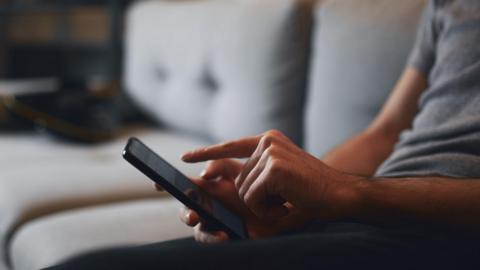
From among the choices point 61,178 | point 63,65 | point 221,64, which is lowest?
point 63,65

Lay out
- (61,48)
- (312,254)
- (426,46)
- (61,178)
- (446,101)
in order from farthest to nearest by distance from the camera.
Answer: (61,48)
(61,178)
(426,46)
(446,101)
(312,254)

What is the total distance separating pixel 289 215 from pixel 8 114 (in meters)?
1.30

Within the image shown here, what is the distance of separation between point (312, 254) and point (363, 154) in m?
0.50

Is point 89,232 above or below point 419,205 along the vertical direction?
below

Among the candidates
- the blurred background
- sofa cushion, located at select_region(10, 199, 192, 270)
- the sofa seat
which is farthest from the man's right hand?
the blurred background

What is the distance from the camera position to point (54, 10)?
257cm

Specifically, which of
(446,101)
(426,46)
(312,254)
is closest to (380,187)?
(312,254)

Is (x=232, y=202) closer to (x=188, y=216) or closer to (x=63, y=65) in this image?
(x=188, y=216)

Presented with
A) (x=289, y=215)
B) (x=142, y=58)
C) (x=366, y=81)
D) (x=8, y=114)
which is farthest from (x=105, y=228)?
(x=142, y=58)

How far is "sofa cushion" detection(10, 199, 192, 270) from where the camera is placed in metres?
1.01

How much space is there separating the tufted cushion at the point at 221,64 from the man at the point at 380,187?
1.28ft

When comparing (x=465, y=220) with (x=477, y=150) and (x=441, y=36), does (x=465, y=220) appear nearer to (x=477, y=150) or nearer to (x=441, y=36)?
(x=477, y=150)

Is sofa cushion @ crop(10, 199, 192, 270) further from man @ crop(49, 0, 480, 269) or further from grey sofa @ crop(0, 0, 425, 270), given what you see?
man @ crop(49, 0, 480, 269)

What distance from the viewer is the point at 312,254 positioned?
1.67 ft
